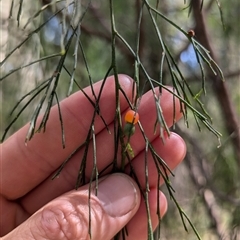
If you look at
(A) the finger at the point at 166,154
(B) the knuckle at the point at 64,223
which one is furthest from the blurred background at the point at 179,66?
(B) the knuckle at the point at 64,223

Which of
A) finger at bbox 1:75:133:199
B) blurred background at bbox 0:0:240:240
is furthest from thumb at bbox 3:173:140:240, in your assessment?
blurred background at bbox 0:0:240:240

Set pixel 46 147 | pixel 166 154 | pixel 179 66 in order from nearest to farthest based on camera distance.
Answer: pixel 166 154 → pixel 46 147 → pixel 179 66

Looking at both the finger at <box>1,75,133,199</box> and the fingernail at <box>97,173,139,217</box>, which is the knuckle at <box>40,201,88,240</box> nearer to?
the fingernail at <box>97,173,139,217</box>

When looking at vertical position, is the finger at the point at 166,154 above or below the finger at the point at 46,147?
below

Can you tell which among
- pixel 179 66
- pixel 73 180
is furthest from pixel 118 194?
pixel 179 66

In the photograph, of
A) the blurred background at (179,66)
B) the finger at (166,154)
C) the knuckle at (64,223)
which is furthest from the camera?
the blurred background at (179,66)

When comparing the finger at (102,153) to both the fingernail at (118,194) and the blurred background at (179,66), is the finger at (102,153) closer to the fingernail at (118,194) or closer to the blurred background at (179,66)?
the fingernail at (118,194)

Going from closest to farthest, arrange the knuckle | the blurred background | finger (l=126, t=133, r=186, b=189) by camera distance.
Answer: the knuckle, finger (l=126, t=133, r=186, b=189), the blurred background

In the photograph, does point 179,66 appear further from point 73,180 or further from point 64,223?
point 64,223
